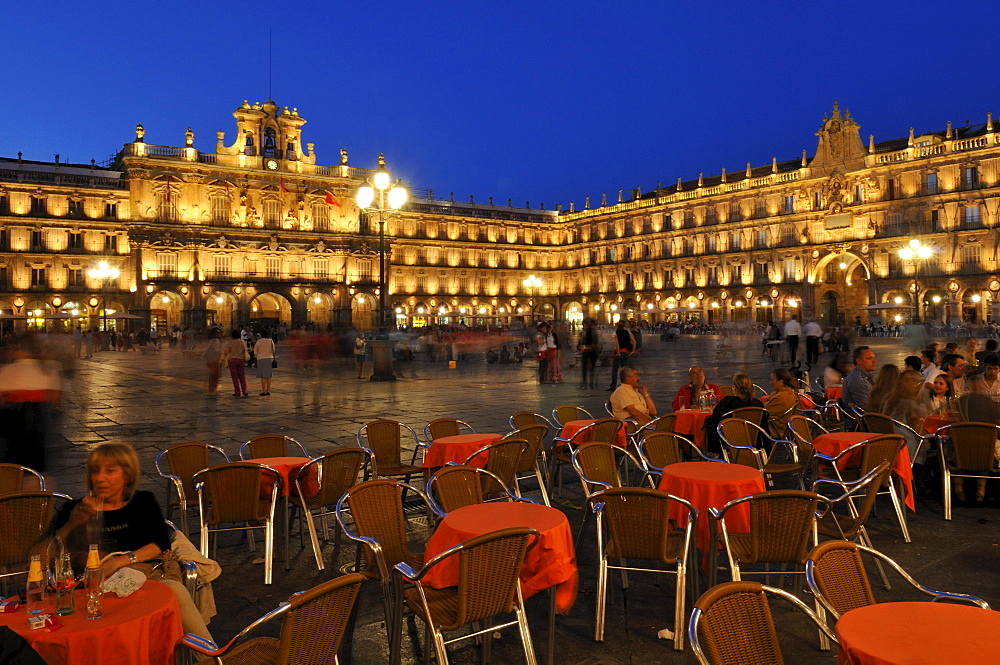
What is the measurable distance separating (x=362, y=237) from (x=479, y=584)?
46.0 m

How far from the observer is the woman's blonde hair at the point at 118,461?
11.0ft

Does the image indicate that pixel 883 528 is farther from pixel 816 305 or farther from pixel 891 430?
pixel 816 305

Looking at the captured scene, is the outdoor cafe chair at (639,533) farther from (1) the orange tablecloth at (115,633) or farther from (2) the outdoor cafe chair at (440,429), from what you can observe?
(2) the outdoor cafe chair at (440,429)

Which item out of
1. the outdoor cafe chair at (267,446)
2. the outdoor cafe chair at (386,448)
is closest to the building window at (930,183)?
the outdoor cafe chair at (386,448)

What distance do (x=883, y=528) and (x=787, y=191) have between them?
44878 millimetres

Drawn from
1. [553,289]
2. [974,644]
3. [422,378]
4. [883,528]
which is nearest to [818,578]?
[974,644]

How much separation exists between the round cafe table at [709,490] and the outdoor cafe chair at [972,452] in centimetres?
230

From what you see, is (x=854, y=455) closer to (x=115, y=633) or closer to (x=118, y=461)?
(x=118, y=461)

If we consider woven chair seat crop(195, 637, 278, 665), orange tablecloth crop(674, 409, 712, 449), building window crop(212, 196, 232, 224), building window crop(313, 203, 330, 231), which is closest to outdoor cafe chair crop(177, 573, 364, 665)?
woven chair seat crop(195, 637, 278, 665)

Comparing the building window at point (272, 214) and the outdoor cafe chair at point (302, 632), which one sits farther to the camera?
the building window at point (272, 214)

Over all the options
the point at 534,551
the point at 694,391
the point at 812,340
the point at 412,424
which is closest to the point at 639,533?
the point at 534,551

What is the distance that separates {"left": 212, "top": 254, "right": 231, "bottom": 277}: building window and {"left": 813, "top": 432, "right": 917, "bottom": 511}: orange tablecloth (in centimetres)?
4168

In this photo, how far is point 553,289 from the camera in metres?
61.3

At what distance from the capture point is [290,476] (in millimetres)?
5086
